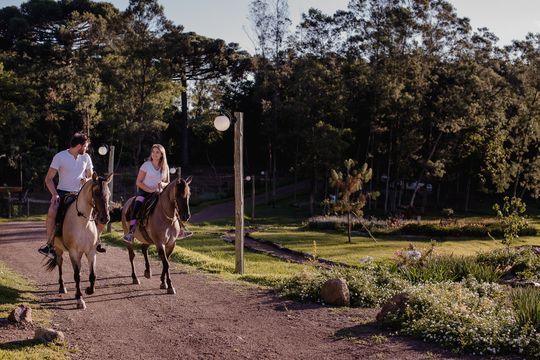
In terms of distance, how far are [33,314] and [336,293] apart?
4816 millimetres

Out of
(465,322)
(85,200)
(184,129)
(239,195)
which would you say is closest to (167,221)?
(85,200)

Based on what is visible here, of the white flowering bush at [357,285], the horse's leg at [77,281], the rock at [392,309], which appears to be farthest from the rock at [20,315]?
the rock at [392,309]

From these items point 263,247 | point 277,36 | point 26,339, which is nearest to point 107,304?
point 26,339

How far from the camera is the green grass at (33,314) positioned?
6270 mm

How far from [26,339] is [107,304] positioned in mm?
2307

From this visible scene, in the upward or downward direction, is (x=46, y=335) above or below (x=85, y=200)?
below

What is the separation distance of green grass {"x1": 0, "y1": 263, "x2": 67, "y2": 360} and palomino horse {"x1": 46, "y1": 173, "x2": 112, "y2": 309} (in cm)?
91

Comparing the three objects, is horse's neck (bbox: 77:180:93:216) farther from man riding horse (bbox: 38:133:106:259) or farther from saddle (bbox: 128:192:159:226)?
saddle (bbox: 128:192:159:226)

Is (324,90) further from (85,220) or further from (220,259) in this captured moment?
(85,220)

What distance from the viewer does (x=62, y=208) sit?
927cm

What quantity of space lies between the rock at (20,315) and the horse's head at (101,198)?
1.70m

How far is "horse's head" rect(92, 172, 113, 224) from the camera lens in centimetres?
852

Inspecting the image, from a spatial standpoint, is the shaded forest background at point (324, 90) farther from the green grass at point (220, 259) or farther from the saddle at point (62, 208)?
→ the saddle at point (62, 208)

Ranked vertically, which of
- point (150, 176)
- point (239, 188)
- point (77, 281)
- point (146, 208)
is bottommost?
point (77, 281)
